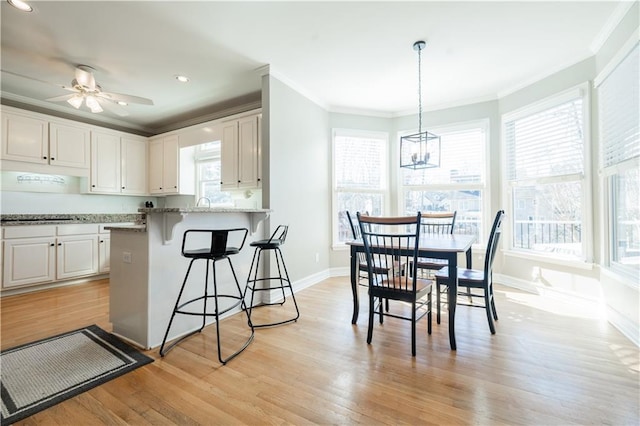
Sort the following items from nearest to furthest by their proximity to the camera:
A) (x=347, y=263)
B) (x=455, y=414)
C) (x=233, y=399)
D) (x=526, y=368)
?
(x=455, y=414)
(x=233, y=399)
(x=526, y=368)
(x=347, y=263)

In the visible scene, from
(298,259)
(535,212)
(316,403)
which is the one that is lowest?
(316,403)

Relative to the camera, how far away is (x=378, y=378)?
1.75m

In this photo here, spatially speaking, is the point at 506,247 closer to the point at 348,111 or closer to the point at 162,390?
the point at 348,111

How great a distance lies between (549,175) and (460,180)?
1102 millimetres

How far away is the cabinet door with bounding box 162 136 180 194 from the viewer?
15.6 feet

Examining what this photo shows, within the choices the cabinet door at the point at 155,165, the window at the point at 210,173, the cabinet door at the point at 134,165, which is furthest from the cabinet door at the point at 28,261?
the window at the point at 210,173

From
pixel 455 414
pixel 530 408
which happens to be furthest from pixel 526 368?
pixel 455 414

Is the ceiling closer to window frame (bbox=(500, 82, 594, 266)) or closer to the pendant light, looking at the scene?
window frame (bbox=(500, 82, 594, 266))

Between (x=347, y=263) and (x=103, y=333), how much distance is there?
10.5 ft

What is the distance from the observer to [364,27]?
256cm

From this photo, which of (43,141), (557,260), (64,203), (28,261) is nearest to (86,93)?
(43,141)

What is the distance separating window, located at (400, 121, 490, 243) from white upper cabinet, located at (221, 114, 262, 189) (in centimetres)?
257

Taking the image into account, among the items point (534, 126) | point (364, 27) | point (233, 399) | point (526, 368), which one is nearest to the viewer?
point (233, 399)

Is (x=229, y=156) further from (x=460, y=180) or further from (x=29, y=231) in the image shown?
(x=460, y=180)
